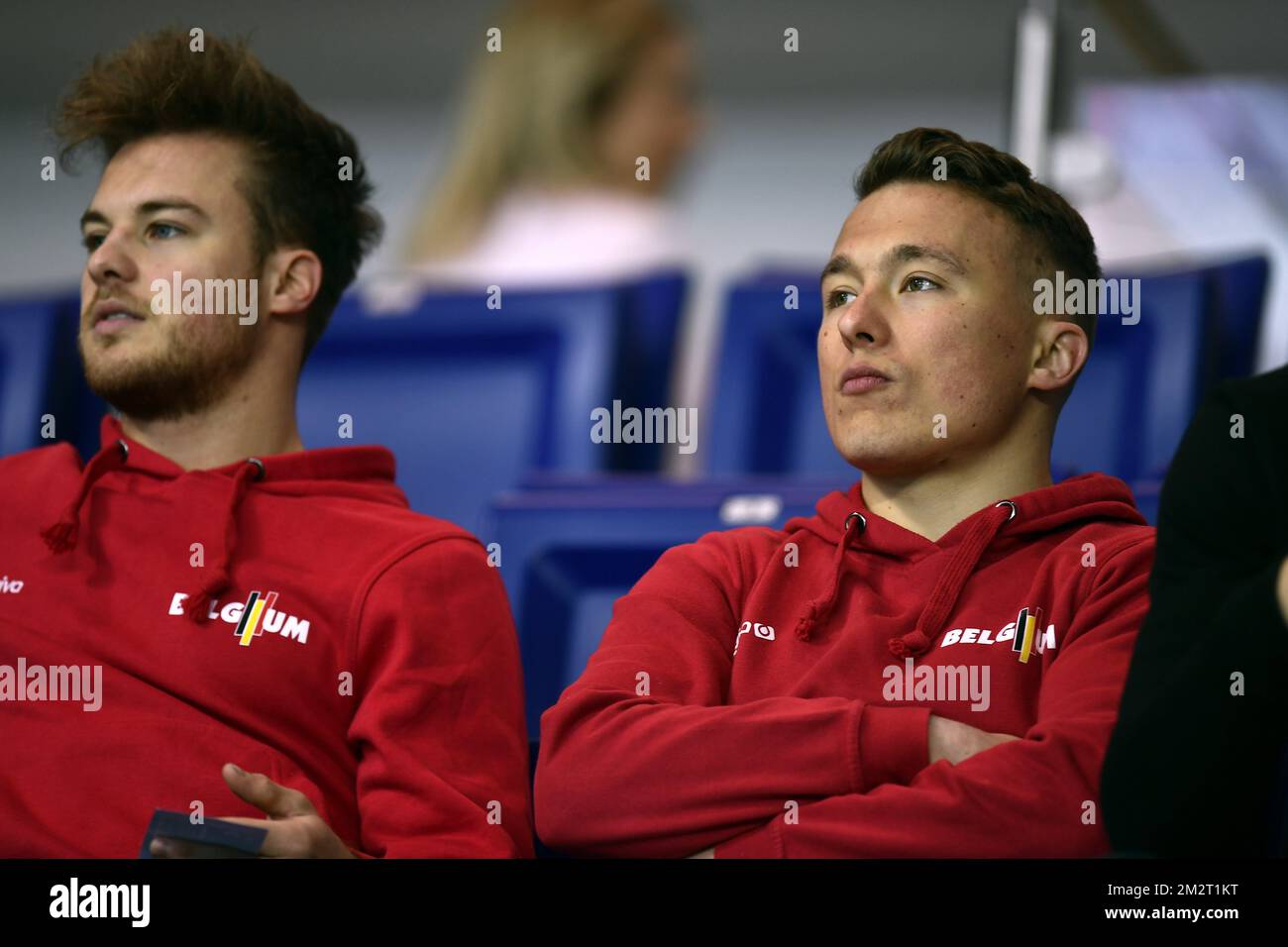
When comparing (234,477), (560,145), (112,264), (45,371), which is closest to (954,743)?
(234,477)

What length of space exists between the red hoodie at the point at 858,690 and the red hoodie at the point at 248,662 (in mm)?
144

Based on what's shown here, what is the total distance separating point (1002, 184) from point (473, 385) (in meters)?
1.19

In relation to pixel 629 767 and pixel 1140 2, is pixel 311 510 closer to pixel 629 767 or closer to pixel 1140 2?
pixel 629 767

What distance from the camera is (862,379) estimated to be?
1654 millimetres

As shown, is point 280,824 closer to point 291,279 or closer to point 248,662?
point 248,662

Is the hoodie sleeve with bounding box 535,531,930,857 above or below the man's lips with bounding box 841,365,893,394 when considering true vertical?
below

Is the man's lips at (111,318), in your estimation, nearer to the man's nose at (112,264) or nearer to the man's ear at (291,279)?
the man's nose at (112,264)

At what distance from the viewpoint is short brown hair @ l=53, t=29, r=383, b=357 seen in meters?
1.97

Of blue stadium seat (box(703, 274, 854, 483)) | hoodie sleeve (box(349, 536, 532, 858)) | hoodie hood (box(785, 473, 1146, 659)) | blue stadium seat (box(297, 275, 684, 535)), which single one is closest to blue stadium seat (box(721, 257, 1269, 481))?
blue stadium seat (box(703, 274, 854, 483))

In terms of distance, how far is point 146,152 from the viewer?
1959mm

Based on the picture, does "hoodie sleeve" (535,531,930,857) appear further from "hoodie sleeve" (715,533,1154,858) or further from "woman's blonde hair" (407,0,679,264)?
"woman's blonde hair" (407,0,679,264)

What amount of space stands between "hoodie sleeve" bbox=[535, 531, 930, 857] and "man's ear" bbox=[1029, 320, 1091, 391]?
433 millimetres

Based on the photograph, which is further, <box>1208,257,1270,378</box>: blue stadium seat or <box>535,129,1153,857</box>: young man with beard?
<box>1208,257,1270,378</box>: blue stadium seat
